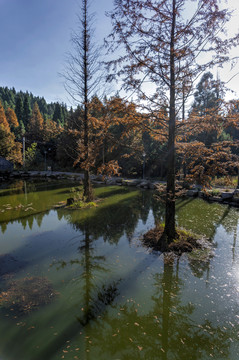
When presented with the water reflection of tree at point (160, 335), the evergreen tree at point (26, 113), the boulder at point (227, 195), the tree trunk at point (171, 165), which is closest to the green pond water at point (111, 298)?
the water reflection of tree at point (160, 335)

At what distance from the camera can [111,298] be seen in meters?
3.78

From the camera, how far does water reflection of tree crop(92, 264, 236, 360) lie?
274 cm

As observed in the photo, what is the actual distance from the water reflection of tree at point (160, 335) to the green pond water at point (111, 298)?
0.5 inches

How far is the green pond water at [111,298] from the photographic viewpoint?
9.21 feet

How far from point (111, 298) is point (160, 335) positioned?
1075 mm

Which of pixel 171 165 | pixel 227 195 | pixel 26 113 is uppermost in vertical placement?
pixel 26 113

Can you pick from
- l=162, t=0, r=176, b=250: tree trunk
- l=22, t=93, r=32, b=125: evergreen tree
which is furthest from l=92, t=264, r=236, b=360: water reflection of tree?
l=22, t=93, r=32, b=125: evergreen tree

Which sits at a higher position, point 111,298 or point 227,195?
point 227,195

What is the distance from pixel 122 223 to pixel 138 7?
6.68 metres

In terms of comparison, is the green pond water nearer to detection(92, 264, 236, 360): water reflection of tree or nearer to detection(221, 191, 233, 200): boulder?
detection(92, 264, 236, 360): water reflection of tree

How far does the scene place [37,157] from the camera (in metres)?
35.6

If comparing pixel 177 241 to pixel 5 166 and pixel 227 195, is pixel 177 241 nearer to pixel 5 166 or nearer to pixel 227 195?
pixel 227 195

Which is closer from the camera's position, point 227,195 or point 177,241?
point 177,241

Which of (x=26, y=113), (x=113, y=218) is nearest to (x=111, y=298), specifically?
(x=113, y=218)
